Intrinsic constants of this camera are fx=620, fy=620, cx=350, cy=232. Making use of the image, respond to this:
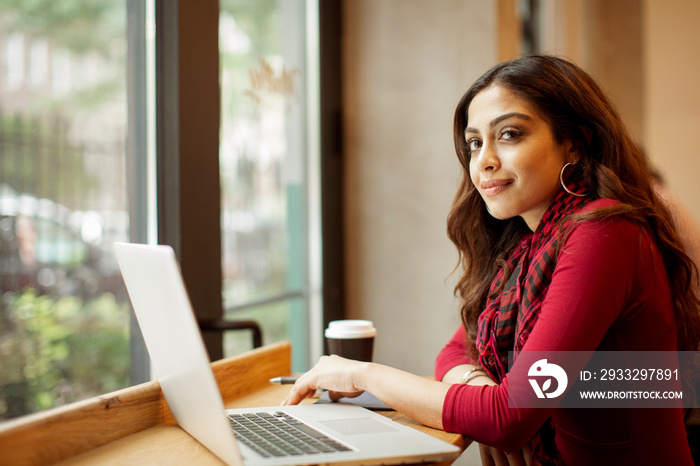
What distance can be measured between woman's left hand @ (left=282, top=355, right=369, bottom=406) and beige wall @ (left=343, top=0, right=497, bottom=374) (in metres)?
1.25

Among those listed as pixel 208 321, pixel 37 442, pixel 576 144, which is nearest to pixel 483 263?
pixel 576 144

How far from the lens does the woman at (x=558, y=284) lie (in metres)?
0.99

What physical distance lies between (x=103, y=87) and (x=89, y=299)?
1.64 feet

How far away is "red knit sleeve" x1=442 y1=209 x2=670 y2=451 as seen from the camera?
966 mm

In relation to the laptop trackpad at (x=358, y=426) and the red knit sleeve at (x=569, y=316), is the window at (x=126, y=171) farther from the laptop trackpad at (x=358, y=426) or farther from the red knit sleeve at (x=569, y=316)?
the red knit sleeve at (x=569, y=316)

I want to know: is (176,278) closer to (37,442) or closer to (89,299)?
(37,442)

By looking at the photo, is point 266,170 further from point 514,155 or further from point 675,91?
point 675,91

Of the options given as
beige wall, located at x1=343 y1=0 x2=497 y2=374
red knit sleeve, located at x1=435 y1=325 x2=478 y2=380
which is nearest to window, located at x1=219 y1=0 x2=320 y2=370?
beige wall, located at x1=343 y1=0 x2=497 y2=374

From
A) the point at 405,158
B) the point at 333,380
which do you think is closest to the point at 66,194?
the point at 333,380

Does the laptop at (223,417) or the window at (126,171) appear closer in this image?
the laptop at (223,417)

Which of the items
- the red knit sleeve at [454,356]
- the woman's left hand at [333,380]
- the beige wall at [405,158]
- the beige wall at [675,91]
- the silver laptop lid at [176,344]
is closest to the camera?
the silver laptop lid at [176,344]

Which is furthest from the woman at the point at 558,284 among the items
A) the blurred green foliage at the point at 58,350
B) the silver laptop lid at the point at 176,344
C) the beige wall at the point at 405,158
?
the beige wall at the point at 405,158

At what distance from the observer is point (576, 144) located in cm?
125

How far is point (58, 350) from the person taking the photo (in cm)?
134
